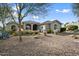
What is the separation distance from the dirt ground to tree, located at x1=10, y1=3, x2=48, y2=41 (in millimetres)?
121

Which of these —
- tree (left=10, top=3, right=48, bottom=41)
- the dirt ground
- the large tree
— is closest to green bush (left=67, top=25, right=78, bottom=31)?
the dirt ground

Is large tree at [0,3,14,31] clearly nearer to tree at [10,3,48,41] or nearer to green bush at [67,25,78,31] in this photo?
tree at [10,3,48,41]

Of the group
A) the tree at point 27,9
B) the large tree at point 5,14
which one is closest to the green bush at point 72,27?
the tree at point 27,9

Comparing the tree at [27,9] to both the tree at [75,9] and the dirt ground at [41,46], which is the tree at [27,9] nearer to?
the dirt ground at [41,46]

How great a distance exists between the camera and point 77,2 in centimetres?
329

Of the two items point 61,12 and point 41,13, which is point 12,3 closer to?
point 41,13

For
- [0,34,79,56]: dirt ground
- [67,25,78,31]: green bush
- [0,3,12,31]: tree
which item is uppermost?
[0,3,12,31]: tree

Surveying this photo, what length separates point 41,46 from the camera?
3.35 m

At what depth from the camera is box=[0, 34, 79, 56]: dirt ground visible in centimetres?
332

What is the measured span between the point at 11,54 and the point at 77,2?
3.62 feet

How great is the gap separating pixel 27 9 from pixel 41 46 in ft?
1.73

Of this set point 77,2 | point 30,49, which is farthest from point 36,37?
point 77,2

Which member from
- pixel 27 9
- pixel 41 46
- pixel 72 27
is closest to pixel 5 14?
pixel 27 9

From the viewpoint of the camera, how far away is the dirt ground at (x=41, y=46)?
3.32m
